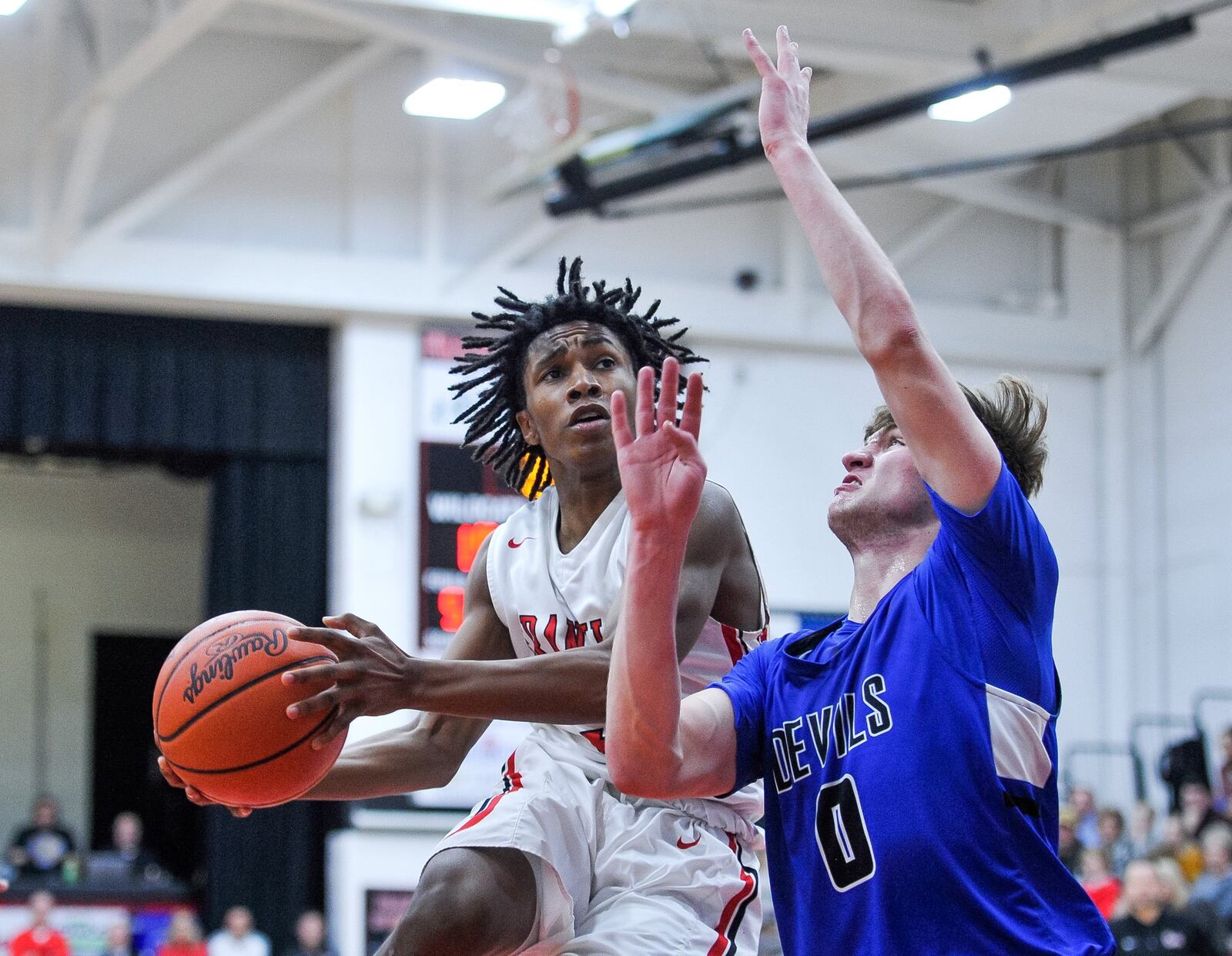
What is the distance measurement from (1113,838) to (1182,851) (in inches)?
35.0

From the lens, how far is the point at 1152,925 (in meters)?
9.81

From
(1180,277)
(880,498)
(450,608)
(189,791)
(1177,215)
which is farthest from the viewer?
(1177,215)

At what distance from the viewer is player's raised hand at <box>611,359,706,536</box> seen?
2.58 metres

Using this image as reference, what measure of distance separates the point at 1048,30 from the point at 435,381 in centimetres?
534

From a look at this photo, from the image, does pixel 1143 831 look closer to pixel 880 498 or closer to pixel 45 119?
pixel 45 119

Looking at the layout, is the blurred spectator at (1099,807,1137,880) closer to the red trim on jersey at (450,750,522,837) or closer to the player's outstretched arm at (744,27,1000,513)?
the red trim on jersey at (450,750,522,837)

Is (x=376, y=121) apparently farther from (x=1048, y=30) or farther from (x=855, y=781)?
(x=855, y=781)

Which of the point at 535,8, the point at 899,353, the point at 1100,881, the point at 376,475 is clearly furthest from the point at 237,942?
the point at 899,353

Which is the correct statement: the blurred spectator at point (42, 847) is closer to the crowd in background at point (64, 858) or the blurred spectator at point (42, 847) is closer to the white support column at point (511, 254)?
the crowd in background at point (64, 858)

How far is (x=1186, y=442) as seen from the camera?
15609 mm

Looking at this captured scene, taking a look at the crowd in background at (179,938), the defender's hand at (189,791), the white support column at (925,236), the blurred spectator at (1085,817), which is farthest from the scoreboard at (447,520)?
the defender's hand at (189,791)

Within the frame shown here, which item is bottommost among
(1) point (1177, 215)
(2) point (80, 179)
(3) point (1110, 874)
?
(3) point (1110, 874)

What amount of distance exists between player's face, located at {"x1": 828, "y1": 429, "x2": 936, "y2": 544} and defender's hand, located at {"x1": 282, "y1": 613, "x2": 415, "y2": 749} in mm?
783

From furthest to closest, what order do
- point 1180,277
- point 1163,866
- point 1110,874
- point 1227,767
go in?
point 1180,277 < point 1227,767 < point 1110,874 < point 1163,866
